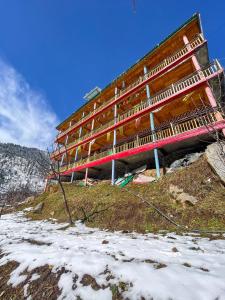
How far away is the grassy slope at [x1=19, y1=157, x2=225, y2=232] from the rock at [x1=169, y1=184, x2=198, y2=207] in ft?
0.60

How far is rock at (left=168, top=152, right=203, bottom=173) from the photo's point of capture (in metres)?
10.2

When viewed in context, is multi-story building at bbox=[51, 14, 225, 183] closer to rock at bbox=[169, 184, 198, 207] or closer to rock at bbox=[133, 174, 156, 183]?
rock at bbox=[133, 174, 156, 183]

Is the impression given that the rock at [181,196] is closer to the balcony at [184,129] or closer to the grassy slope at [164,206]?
the grassy slope at [164,206]

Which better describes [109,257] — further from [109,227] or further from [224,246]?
[109,227]

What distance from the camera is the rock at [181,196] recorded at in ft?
22.1

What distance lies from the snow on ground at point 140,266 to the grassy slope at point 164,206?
158cm

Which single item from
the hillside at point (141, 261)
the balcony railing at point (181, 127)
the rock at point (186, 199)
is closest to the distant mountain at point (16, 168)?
the balcony railing at point (181, 127)

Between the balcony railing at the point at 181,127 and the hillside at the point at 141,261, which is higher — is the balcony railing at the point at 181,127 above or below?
above

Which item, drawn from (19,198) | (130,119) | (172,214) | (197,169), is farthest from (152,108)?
(19,198)

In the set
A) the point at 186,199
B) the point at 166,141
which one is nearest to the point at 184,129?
the point at 166,141

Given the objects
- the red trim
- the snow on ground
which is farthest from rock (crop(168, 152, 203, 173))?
the snow on ground

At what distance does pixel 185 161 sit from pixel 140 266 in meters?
8.96

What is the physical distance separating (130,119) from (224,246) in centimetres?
1247

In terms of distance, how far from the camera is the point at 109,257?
11.4 feet
